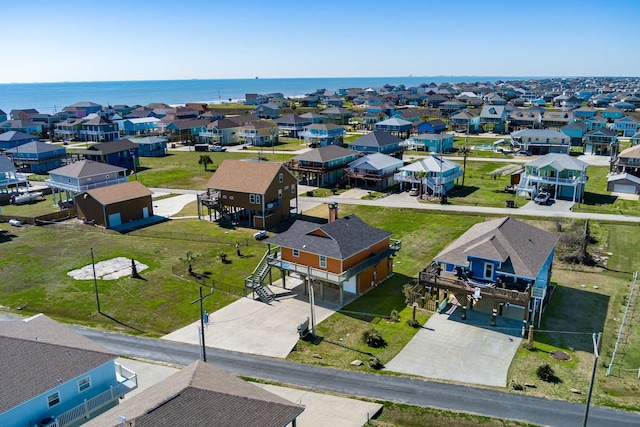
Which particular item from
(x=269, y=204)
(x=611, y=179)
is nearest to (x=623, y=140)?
(x=611, y=179)

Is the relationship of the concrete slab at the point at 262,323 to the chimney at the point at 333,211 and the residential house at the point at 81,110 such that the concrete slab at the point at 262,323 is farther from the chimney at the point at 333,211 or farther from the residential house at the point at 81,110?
the residential house at the point at 81,110

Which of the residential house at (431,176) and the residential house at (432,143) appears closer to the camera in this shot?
the residential house at (431,176)

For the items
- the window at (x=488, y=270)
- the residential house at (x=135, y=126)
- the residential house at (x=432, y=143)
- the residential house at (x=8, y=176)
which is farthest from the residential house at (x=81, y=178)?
the residential house at (x=135, y=126)

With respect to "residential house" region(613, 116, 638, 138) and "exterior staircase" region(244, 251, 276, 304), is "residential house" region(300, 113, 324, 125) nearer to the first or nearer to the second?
"residential house" region(613, 116, 638, 138)

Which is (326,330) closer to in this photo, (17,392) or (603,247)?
(17,392)

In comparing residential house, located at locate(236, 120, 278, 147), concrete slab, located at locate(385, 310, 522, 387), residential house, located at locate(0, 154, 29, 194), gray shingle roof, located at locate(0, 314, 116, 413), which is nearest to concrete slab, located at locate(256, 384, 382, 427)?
concrete slab, located at locate(385, 310, 522, 387)
